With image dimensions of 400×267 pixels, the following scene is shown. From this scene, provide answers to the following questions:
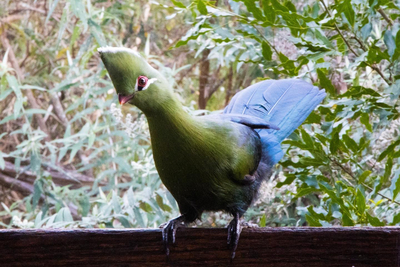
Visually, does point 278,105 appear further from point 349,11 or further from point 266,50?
point 349,11

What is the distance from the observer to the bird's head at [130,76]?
99 cm

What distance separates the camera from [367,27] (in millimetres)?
1302

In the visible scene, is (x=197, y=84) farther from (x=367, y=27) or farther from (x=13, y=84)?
(x=367, y=27)

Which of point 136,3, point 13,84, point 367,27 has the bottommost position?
point 13,84

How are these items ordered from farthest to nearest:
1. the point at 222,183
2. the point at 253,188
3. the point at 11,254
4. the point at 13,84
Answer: the point at 13,84 → the point at 253,188 → the point at 222,183 → the point at 11,254

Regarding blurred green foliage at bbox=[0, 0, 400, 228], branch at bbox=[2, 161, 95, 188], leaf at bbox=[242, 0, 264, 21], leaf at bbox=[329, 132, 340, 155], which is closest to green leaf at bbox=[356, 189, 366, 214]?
blurred green foliage at bbox=[0, 0, 400, 228]

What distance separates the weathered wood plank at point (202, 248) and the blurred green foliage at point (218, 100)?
32 centimetres

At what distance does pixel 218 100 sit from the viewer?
3309 millimetres

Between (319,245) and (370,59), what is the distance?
50 cm

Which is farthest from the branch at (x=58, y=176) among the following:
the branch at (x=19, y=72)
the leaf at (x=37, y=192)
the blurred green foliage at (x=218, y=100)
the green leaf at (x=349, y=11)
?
the green leaf at (x=349, y=11)

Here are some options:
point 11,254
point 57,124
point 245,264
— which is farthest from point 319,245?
point 57,124

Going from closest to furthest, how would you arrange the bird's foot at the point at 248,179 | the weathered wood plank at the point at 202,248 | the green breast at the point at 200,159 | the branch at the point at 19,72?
the weathered wood plank at the point at 202,248, the green breast at the point at 200,159, the bird's foot at the point at 248,179, the branch at the point at 19,72

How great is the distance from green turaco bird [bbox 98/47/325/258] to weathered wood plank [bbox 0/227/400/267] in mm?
31

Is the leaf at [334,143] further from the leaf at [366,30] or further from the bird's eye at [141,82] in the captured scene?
the bird's eye at [141,82]
